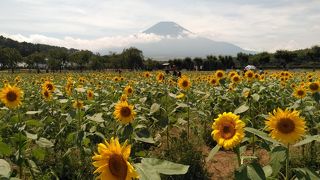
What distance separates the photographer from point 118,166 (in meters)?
2.09

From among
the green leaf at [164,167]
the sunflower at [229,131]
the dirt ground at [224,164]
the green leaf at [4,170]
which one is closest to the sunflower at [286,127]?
the sunflower at [229,131]

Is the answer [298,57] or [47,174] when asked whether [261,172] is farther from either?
[298,57]

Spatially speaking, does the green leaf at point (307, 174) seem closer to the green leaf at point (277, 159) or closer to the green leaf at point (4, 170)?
the green leaf at point (277, 159)

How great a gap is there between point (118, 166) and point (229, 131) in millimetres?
1277

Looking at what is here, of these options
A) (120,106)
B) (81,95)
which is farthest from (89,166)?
(81,95)

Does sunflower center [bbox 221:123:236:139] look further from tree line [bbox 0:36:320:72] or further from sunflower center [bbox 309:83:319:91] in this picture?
tree line [bbox 0:36:320:72]

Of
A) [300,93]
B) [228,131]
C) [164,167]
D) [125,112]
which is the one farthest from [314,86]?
[164,167]

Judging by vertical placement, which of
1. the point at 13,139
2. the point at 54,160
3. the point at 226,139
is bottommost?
the point at 54,160

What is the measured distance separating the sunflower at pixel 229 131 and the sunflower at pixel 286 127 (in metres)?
0.23

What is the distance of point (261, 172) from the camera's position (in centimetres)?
260

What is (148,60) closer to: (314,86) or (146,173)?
(314,86)

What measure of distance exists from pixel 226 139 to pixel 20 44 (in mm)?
165813

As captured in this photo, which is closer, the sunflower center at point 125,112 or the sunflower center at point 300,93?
the sunflower center at point 125,112

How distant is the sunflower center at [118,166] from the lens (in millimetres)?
2072
